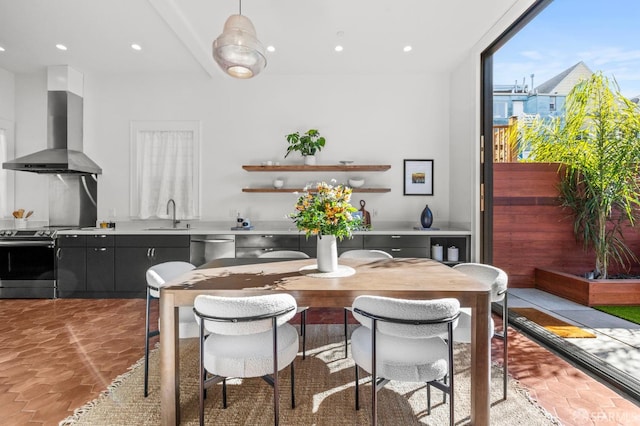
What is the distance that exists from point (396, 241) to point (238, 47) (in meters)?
2.95

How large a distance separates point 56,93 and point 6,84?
93 centimetres

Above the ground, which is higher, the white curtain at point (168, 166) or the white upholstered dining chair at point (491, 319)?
the white curtain at point (168, 166)

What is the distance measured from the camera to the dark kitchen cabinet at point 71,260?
408 centimetres

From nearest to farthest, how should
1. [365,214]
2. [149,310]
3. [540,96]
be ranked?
[149,310], [365,214], [540,96]

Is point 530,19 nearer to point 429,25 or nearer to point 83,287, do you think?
point 429,25

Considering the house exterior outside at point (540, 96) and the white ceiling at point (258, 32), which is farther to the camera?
the house exterior outside at point (540, 96)

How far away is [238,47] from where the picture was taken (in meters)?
2.04

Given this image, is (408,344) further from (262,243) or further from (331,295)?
(262,243)

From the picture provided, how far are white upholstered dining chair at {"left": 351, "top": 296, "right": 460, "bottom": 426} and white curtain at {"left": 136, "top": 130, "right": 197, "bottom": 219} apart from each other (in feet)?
12.9

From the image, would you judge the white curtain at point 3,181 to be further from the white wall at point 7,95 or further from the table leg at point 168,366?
the table leg at point 168,366

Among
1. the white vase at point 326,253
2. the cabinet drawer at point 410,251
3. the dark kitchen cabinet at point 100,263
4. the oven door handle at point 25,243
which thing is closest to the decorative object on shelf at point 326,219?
the white vase at point 326,253

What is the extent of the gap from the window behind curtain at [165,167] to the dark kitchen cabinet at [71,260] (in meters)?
0.83

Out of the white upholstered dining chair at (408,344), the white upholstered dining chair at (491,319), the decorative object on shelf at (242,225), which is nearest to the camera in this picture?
the white upholstered dining chair at (408,344)

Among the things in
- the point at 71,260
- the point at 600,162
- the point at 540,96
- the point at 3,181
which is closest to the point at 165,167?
the point at 71,260
